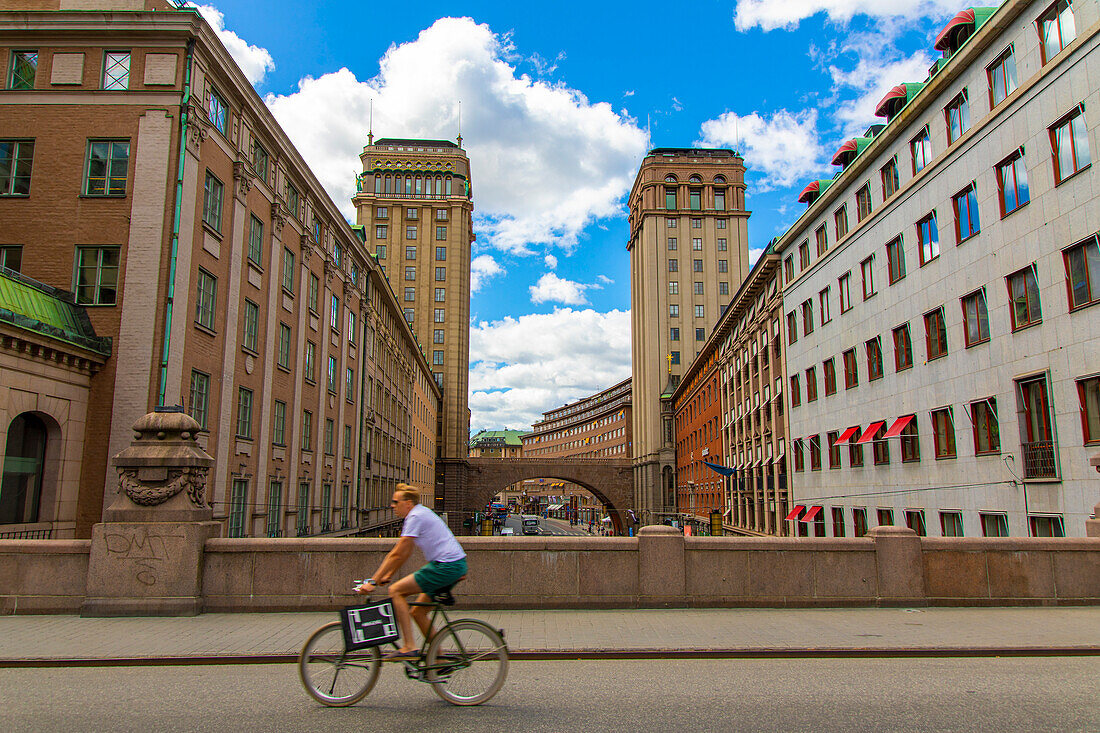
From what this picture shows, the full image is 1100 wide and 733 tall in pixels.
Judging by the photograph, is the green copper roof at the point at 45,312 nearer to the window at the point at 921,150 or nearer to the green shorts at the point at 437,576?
the green shorts at the point at 437,576

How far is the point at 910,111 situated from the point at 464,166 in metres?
76.7

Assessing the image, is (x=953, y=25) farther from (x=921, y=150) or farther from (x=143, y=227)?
(x=143, y=227)

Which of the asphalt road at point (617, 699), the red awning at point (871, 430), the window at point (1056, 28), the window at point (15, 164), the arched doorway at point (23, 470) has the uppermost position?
the window at point (1056, 28)

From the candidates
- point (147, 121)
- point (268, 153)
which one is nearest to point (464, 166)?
point (268, 153)

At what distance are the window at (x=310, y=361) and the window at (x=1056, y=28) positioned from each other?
92.6ft

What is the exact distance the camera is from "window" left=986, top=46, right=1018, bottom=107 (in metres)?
22.1

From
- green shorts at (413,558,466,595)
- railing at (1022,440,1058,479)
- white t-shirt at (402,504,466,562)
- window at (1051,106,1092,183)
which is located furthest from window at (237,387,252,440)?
window at (1051,106,1092,183)

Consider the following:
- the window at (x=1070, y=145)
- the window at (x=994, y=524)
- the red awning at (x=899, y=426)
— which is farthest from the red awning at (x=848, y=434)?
the window at (x=1070, y=145)

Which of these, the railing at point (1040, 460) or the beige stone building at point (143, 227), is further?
the beige stone building at point (143, 227)

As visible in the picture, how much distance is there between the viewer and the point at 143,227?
21.9 metres

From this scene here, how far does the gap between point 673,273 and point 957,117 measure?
209 feet

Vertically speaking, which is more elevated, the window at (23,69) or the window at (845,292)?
the window at (23,69)

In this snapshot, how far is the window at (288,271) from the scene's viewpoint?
3057 centimetres

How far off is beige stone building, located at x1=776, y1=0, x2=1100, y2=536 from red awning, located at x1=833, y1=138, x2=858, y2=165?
0.99ft
